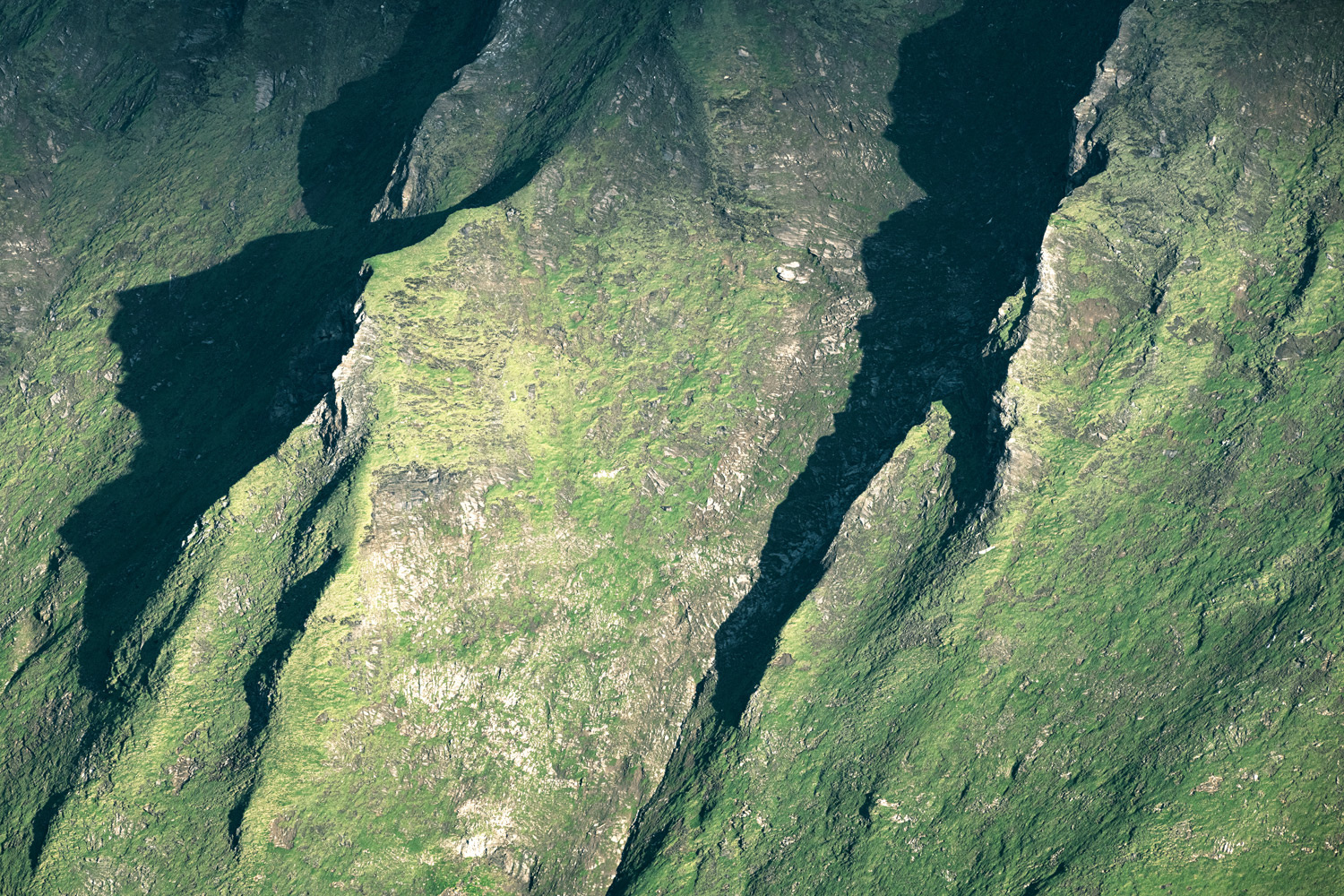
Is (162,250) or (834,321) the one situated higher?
(162,250)

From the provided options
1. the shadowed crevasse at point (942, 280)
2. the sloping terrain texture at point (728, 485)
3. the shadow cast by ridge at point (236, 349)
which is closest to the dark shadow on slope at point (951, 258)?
the shadowed crevasse at point (942, 280)

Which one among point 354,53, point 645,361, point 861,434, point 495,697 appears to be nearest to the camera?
point 495,697

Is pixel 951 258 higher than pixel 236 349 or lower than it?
lower

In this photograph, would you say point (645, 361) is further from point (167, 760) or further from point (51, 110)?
point (51, 110)

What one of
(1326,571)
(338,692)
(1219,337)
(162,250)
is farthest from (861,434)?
(162,250)

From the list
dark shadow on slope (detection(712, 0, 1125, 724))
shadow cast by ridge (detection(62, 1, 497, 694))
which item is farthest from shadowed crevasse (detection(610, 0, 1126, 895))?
shadow cast by ridge (detection(62, 1, 497, 694))

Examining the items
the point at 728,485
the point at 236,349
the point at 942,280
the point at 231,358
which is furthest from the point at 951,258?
the point at 231,358

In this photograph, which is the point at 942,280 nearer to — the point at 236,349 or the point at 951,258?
the point at 951,258

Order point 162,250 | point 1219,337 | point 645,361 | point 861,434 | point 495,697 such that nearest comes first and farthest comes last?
1. point 1219,337
2. point 495,697
3. point 861,434
4. point 645,361
5. point 162,250
